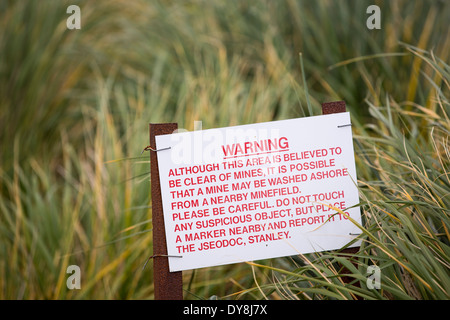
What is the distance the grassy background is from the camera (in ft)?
7.77

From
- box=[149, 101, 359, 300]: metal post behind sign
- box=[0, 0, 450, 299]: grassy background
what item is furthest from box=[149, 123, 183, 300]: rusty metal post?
box=[0, 0, 450, 299]: grassy background

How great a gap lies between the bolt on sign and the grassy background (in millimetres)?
124

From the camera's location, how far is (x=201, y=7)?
4.20 metres

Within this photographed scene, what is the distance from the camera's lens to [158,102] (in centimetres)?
354

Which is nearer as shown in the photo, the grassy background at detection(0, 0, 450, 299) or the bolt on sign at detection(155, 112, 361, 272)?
the bolt on sign at detection(155, 112, 361, 272)

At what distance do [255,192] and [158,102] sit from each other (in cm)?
193

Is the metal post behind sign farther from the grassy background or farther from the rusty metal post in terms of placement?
the grassy background

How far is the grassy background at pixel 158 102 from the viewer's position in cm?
237

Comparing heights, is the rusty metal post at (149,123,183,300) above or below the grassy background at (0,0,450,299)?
below

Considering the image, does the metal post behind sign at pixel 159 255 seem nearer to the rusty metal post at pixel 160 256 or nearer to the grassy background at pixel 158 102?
the rusty metal post at pixel 160 256

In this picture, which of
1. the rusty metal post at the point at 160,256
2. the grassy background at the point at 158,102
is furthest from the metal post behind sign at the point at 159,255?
the grassy background at the point at 158,102

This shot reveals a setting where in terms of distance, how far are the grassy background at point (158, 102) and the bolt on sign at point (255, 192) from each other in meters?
0.12

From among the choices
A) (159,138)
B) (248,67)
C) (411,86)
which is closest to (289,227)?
(159,138)

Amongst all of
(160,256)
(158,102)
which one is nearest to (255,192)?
(160,256)
